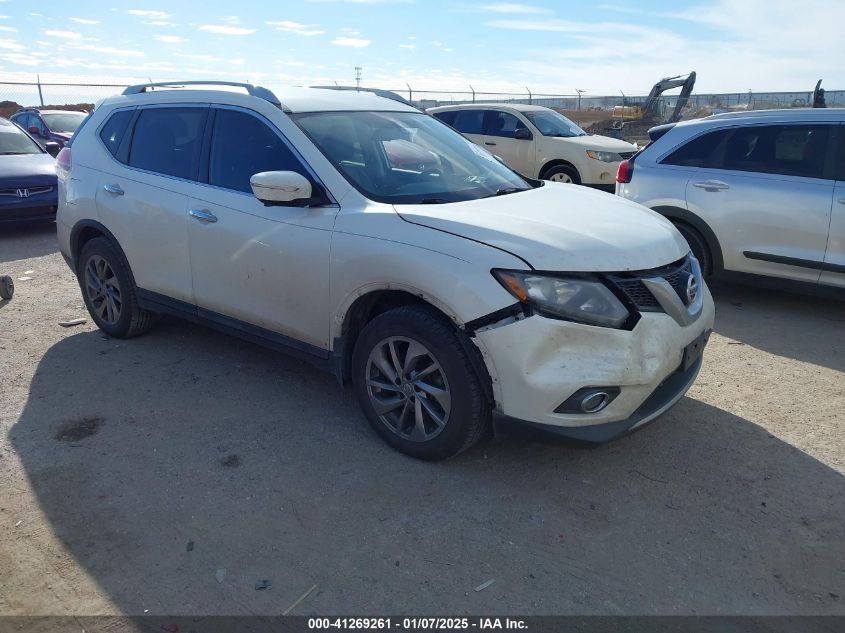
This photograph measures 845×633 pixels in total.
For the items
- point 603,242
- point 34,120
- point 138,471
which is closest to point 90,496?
point 138,471

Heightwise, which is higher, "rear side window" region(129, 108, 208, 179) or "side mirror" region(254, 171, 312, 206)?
"rear side window" region(129, 108, 208, 179)

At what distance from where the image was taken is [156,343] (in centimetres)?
539

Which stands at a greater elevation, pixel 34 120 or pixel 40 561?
pixel 34 120

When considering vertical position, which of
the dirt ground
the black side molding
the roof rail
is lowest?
the dirt ground

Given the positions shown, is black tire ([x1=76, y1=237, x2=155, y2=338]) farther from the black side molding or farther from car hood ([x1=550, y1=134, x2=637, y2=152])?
car hood ([x1=550, y1=134, x2=637, y2=152])

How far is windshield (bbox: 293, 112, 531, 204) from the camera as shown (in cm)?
387

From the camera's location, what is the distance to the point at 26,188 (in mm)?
9562

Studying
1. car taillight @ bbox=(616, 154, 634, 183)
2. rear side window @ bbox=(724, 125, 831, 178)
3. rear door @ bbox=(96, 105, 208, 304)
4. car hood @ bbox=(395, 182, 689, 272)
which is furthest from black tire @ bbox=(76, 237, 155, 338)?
rear side window @ bbox=(724, 125, 831, 178)

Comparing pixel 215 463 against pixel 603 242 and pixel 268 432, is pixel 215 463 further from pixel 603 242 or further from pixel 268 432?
pixel 603 242

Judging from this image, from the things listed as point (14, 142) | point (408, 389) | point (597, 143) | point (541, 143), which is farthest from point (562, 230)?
point (14, 142)

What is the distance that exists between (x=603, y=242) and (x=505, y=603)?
1657 millimetres

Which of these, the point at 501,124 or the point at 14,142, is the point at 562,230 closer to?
the point at 501,124

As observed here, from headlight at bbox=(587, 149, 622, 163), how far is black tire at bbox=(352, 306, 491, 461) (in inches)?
376

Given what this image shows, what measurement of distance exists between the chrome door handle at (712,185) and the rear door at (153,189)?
4.33m
